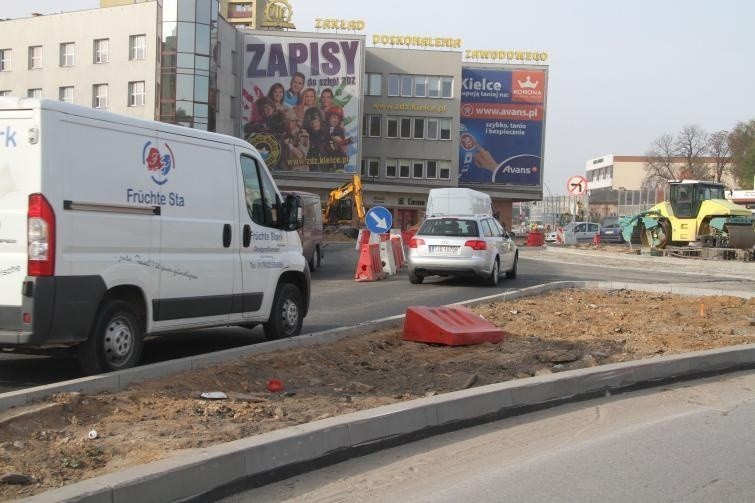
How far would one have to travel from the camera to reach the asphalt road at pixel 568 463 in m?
4.66

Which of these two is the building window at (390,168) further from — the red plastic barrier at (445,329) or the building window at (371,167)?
the red plastic barrier at (445,329)

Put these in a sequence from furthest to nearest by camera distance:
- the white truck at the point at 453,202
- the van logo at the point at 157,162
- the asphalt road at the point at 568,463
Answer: the white truck at the point at 453,202 < the van logo at the point at 157,162 < the asphalt road at the point at 568,463

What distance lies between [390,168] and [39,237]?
60.7m

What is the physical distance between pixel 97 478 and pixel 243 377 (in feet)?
9.51

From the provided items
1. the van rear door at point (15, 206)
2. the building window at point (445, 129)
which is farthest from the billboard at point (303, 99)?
the van rear door at point (15, 206)

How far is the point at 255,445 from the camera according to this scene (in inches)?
185

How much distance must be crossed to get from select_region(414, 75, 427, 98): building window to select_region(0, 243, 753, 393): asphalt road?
37.9 m

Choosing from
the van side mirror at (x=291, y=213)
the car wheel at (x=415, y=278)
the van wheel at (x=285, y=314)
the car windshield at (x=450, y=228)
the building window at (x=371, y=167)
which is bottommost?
the car wheel at (x=415, y=278)

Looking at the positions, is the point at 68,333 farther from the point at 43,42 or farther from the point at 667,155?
the point at 667,155

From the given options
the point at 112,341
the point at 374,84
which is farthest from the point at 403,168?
the point at 112,341

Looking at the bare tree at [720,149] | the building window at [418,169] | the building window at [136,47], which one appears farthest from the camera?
the bare tree at [720,149]

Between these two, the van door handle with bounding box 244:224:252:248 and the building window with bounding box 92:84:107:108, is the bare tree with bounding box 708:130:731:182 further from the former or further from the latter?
the van door handle with bounding box 244:224:252:248

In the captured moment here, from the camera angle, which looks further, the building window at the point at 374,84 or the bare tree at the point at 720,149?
the bare tree at the point at 720,149

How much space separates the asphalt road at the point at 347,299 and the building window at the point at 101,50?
104 feet
